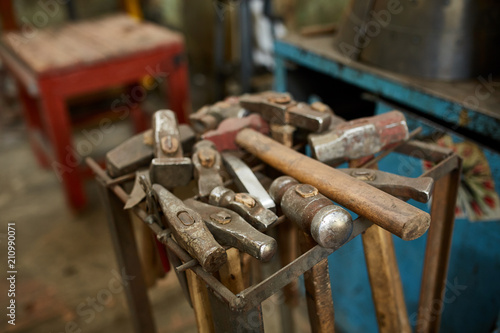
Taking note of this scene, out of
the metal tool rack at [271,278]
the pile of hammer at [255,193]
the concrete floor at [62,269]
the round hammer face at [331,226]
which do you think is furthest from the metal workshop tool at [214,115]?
the concrete floor at [62,269]

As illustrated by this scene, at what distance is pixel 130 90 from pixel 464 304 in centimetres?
252

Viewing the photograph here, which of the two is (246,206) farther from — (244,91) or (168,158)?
(244,91)

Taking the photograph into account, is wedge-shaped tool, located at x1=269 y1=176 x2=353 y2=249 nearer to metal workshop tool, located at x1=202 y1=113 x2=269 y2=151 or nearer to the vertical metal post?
metal workshop tool, located at x1=202 y1=113 x2=269 y2=151

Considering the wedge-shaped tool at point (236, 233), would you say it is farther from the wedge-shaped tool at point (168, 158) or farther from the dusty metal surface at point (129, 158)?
the dusty metal surface at point (129, 158)

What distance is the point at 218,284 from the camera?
0.74 metres

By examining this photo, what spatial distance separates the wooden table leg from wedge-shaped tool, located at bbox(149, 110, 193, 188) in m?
0.64

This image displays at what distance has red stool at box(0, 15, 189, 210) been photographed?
2277 millimetres

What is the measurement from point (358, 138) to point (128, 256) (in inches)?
27.0

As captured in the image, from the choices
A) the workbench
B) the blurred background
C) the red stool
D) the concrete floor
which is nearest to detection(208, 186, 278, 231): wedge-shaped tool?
the blurred background

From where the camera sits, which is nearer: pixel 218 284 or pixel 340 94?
pixel 218 284

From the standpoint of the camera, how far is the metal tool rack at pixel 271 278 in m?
0.73

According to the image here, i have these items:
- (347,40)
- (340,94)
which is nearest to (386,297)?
(347,40)

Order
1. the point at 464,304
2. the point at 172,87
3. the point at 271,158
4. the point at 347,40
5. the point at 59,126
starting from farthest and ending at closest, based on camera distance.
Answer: the point at 172,87
the point at 59,126
the point at 347,40
the point at 464,304
the point at 271,158

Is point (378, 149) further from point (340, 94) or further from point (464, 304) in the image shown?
point (340, 94)
